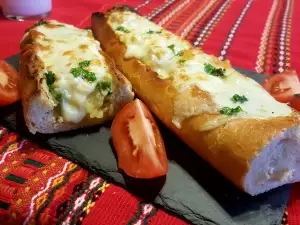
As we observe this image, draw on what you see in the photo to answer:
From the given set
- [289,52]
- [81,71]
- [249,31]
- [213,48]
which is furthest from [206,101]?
[249,31]

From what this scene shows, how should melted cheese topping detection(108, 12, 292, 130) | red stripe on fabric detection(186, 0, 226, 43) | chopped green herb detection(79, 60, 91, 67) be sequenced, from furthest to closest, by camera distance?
red stripe on fabric detection(186, 0, 226, 43)
chopped green herb detection(79, 60, 91, 67)
melted cheese topping detection(108, 12, 292, 130)

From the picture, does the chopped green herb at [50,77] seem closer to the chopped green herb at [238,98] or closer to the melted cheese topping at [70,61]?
the melted cheese topping at [70,61]

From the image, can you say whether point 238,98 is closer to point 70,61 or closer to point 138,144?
point 138,144

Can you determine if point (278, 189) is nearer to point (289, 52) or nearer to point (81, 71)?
point (81, 71)

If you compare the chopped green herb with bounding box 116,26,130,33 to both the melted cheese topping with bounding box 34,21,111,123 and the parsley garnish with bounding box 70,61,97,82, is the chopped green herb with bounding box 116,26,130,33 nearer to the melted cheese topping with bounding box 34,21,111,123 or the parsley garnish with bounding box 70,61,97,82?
the melted cheese topping with bounding box 34,21,111,123

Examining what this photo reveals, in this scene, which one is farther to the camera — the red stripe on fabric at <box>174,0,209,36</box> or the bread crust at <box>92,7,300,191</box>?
the red stripe on fabric at <box>174,0,209,36</box>

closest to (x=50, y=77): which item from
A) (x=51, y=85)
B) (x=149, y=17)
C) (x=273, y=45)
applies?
(x=51, y=85)

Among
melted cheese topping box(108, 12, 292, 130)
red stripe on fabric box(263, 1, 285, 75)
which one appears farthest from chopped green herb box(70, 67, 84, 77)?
red stripe on fabric box(263, 1, 285, 75)
